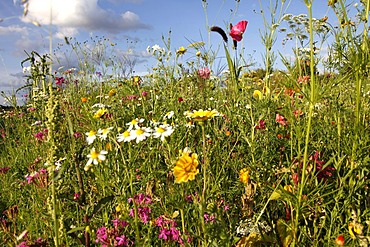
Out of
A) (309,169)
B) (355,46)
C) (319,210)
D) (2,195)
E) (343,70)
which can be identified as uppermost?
(355,46)

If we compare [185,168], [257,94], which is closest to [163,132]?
[185,168]

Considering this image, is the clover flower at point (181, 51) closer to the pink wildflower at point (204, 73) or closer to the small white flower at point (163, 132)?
the pink wildflower at point (204, 73)

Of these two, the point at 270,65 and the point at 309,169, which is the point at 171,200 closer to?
the point at 309,169

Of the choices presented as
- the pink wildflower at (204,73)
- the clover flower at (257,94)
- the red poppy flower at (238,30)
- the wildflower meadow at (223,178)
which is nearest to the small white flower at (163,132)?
the wildflower meadow at (223,178)

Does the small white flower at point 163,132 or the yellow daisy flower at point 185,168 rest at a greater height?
the small white flower at point 163,132

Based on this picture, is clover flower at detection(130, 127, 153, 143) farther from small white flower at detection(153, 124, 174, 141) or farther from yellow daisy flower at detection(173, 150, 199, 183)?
yellow daisy flower at detection(173, 150, 199, 183)

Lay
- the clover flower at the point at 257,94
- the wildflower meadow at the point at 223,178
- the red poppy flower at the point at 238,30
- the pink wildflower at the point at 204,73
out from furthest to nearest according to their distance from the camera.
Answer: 1. the pink wildflower at the point at 204,73
2. the clover flower at the point at 257,94
3. the red poppy flower at the point at 238,30
4. the wildflower meadow at the point at 223,178

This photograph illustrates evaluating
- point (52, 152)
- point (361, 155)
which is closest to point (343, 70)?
point (361, 155)

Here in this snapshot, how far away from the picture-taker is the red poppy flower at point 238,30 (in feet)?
6.80

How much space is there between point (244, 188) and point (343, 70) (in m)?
0.77

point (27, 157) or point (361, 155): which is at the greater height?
point (361, 155)

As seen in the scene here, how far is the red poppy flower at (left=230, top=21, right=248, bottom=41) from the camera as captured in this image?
2072 mm

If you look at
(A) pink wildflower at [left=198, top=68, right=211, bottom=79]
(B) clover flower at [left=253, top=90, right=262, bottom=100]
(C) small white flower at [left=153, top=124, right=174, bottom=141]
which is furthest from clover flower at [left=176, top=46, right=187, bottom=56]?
(C) small white flower at [left=153, top=124, right=174, bottom=141]

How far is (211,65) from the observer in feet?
11.1
